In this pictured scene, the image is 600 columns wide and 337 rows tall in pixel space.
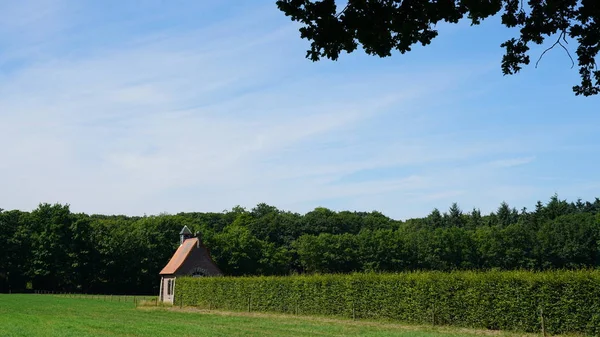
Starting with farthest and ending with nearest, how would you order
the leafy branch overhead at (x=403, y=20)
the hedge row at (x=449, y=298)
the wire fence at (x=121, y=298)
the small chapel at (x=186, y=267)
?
the small chapel at (x=186, y=267) → the wire fence at (x=121, y=298) → the hedge row at (x=449, y=298) → the leafy branch overhead at (x=403, y=20)

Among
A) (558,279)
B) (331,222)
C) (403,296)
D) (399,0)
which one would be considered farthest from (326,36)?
(331,222)

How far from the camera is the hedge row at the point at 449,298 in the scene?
2403cm

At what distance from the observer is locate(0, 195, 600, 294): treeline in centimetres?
7806

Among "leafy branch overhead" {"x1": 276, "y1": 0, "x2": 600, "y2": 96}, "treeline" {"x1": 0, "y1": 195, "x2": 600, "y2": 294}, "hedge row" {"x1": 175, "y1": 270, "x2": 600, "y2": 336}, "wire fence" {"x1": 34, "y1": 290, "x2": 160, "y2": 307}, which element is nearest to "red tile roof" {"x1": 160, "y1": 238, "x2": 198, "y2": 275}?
"wire fence" {"x1": 34, "y1": 290, "x2": 160, "y2": 307}

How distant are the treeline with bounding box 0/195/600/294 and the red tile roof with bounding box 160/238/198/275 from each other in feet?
71.3

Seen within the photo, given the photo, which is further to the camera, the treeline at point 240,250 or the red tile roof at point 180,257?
the treeline at point 240,250

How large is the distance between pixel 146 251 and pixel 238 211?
5638cm

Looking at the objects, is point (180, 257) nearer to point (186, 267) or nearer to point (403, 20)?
point (186, 267)

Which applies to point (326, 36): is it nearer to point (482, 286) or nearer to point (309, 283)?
point (482, 286)

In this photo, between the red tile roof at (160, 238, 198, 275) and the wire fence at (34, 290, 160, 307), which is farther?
the red tile roof at (160, 238, 198, 275)

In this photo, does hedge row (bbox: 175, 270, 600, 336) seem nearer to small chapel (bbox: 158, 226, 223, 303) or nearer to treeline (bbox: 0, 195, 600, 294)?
small chapel (bbox: 158, 226, 223, 303)

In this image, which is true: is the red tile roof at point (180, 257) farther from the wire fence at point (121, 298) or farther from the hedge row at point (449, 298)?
the hedge row at point (449, 298)

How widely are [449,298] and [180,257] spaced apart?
3765 cm

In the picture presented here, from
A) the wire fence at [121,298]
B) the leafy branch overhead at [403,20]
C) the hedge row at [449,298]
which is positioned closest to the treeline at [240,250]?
the wire fence at [121,298]
